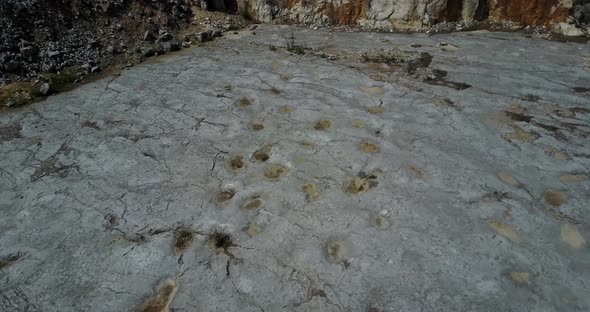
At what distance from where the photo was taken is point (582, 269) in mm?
2703

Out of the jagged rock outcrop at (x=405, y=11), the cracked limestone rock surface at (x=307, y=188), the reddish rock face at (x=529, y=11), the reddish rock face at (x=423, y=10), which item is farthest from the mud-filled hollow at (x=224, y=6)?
the reddish rock face at (x=529, y=11)

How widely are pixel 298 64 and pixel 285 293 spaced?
3271 millimetres

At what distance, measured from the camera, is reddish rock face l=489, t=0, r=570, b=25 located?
232 inches

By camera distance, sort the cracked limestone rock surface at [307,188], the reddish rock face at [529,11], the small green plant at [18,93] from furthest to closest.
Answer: the reddish rock face at [529,11] < the small green plant at [18,93] < the cracked limestone rock surface at [307,188]

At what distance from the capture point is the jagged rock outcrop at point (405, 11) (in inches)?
235

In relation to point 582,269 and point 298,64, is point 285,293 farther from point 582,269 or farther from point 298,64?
point 298,64

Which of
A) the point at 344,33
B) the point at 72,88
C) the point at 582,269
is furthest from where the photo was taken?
the point at 344,33

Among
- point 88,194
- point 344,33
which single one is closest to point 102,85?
point 88,194

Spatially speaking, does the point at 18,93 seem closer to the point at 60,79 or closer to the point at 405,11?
the point at 60,79

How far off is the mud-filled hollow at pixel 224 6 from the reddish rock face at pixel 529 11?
12.9 feet

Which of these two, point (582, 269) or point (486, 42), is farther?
point (486, 42)

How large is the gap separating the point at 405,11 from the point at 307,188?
4.00 m

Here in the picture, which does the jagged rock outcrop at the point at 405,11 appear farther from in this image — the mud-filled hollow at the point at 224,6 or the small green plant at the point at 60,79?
the small green plant at the point at 60,79

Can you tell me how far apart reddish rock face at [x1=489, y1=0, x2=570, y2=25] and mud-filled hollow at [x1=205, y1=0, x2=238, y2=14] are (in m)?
3.95
